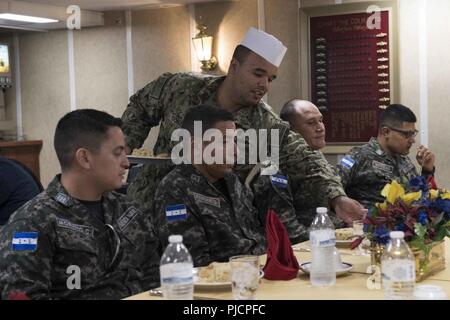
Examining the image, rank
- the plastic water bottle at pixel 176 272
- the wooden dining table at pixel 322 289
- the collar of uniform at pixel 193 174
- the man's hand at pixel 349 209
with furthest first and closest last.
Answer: the man's hand at pixel 349 209
the collar of uniform at pixel 193 174
the wooden dining table at pixel 322 289
the plastic water bottle at pixel 176 272

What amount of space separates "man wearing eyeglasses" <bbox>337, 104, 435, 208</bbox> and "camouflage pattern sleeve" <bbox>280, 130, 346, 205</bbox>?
1.01 metres

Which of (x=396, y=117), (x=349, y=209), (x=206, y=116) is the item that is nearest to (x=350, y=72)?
(x=396, y=117)

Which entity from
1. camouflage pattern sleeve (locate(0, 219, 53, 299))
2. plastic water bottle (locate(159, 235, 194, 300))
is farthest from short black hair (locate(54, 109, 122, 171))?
plastic water bottle (locate(159, 235, 194, 300))

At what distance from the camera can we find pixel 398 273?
6.20 feet

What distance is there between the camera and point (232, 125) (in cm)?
302

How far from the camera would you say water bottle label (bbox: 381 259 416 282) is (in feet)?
6.17

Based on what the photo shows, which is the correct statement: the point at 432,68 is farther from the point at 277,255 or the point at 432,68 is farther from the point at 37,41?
the point at 37,41

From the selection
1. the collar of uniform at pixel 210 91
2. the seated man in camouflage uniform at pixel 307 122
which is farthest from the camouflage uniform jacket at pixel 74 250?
the seated man in camouflage uniform at pixel 307 122

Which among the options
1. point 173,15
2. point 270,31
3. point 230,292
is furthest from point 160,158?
point 173,15

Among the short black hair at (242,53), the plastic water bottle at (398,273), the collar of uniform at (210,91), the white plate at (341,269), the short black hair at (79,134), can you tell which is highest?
the short black hair at (242,53)

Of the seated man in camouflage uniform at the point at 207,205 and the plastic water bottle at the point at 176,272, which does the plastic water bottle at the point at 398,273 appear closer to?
the plastic water bottle at the point at 176,272

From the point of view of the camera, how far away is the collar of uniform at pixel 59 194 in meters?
2.29
